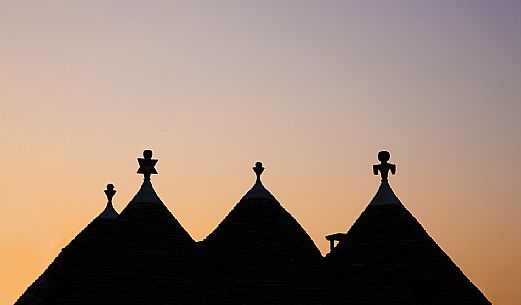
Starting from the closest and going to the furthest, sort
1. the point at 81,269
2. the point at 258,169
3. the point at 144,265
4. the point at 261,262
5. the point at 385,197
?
the point at 144,265
the point at 81,269
the point at 261,262
the point at 385,197
the point at 258,169

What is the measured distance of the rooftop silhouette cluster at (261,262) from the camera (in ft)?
86.0

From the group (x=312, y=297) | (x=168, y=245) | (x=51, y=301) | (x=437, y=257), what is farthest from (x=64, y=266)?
(x=437, y=257)

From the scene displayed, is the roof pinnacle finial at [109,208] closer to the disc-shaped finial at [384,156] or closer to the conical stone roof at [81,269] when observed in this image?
the conical stone roof at [81,269]

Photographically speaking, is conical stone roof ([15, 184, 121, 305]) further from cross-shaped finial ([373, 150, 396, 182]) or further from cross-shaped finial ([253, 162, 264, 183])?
cross-shaped finial ([373, 150, 396, 182])

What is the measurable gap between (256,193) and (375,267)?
4.38 m

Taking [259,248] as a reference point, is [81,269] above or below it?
below

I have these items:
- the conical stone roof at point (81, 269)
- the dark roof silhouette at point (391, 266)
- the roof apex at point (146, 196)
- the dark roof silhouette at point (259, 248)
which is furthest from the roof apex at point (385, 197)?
the conical stone roof at point (81, 269)

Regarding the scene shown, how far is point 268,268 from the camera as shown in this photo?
28.4 metres

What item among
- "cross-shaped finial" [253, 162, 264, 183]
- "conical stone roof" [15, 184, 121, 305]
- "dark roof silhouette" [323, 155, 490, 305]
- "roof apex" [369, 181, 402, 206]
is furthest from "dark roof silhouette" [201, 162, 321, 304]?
"conical stone roof" [15, 184, 121, 305]

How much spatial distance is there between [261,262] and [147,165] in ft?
12.9

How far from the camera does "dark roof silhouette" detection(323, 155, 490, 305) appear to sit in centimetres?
2734

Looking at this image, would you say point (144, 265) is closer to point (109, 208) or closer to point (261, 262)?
point (261, 262)

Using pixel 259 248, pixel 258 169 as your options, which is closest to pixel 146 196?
pixel 259 248

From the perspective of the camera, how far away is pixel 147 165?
94.2ft
